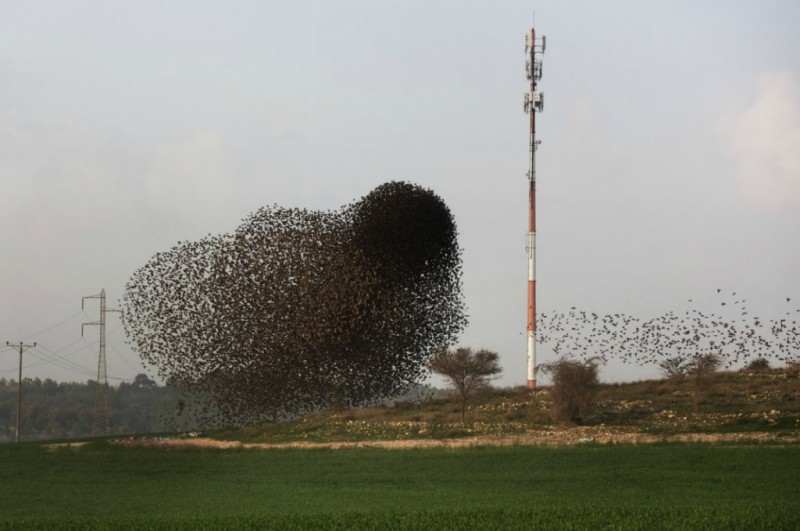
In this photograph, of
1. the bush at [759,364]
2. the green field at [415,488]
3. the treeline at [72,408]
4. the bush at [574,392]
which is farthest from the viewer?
the treeline at [72,408]

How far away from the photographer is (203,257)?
46719mm

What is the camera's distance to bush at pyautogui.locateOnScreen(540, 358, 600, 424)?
128ft

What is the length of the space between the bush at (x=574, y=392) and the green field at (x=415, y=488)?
248 inches

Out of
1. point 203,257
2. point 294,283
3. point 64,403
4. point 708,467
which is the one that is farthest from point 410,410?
point 64,403

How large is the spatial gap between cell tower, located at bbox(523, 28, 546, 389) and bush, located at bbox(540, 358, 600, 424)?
15.3ft

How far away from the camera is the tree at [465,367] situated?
4338cm

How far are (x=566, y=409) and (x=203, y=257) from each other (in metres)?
17.3

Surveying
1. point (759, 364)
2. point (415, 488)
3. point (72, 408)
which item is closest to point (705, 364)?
point (759, 364)

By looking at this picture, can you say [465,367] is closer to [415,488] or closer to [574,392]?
[574,392]

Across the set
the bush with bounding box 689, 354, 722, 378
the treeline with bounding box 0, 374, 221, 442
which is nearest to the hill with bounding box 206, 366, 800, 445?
the bush with bounding box 689, 354, 722, 378

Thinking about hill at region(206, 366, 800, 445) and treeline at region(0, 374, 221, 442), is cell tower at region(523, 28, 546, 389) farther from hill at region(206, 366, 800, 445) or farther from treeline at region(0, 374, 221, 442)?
treeline at region(0, 374, 221, 442)

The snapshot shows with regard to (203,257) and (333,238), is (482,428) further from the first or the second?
(203,257)

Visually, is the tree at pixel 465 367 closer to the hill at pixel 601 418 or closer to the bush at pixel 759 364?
the hill at pixel 601 418

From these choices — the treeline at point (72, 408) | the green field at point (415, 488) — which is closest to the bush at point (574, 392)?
the green field at point (415, 488)
